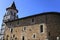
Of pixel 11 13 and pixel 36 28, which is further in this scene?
pixel 11 13

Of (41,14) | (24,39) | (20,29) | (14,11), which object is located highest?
(14,11)

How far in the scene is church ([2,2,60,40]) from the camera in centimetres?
3002

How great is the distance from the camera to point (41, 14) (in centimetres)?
3166

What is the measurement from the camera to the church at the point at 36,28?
30023 millimetres

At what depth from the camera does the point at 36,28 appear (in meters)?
31.8

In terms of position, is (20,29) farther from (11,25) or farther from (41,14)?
(41,14)

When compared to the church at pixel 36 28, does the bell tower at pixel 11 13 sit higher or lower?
higher

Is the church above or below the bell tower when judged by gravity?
below

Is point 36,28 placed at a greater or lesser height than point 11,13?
lesser

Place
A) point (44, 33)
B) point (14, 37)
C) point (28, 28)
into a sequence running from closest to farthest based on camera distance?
point (44, 33) → point (28, 28) → point (14, 37)

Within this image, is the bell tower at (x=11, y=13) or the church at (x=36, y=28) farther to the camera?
the bell tower at (x=11, y=13)

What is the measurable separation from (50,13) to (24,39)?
846 cm

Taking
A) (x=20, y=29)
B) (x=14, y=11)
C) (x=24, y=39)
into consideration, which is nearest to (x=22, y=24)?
(x=20, y=29)

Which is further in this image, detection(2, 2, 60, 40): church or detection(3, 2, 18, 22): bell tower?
detection(3, 2, 18, 22): bell tower
